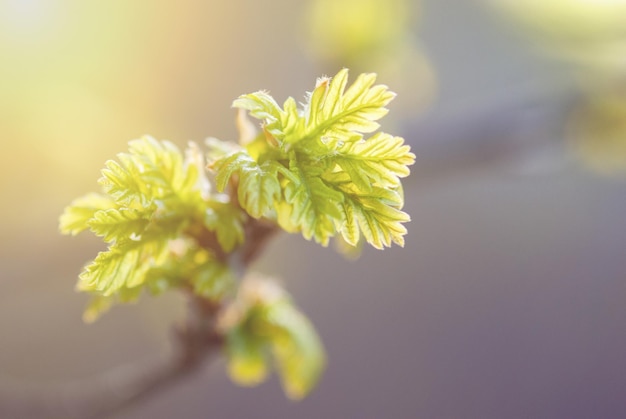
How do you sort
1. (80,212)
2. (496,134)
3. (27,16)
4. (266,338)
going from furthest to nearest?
(27,16) → (496,134) → (266,338) → (80,212)

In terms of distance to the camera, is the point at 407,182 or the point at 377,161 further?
the point at 407,182

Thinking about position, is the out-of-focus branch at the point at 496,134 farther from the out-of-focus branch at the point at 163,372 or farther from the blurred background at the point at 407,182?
the out-of-focus branch at the point at 163,372

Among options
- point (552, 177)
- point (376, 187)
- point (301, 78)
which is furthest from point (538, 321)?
point (376, 187)

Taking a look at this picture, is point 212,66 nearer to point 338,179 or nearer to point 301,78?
point 301,78

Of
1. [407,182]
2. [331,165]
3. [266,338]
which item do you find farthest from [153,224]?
[407,182]

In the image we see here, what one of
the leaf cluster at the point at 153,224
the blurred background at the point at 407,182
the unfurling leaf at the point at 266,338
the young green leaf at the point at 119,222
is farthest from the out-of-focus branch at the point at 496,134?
the young green leaf at the point at 119,222

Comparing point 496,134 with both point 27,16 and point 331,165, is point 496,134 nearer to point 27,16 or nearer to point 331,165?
point 331,165

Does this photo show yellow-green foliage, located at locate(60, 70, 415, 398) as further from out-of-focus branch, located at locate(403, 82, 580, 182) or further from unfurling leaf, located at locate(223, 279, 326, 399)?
out-of-focus branch, located at locate(403, 82, 580, 182)
